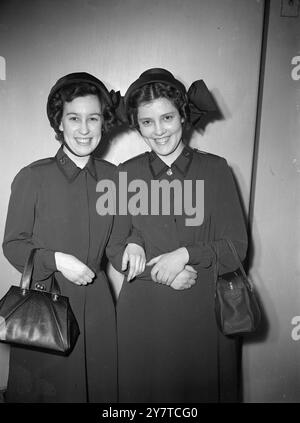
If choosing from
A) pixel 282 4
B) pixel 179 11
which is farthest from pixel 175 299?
pixel 282 4

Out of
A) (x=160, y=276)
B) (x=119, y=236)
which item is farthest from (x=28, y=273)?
(x=160, y=276)

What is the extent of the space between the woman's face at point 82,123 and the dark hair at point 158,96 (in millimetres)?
131

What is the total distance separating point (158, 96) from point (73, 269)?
696 millimetres

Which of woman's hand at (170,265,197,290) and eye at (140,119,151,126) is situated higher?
eye at (140,119,151,126)

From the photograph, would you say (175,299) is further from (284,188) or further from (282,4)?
(282,4)

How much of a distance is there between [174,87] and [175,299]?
781mm

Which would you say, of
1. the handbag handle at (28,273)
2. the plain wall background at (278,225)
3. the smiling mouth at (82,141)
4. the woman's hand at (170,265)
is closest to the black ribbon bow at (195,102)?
the smiling mouth at (82,141)

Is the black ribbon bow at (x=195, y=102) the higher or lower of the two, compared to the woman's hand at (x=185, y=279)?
higher

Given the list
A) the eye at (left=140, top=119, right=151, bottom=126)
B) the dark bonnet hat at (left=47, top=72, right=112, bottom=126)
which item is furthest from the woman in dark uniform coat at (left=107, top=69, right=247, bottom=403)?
the dark bonnet hat at (left=47, top=72, right=112, bottom=126)

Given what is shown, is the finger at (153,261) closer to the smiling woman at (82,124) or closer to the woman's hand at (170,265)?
the woman's hand at (170,265)

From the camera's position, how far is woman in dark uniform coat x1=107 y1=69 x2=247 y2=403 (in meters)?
1.67

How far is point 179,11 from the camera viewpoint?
1.82m

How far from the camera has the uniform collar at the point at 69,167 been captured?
168cm

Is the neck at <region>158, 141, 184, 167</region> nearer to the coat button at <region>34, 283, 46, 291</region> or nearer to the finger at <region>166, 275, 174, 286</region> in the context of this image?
the finger at <region>166, 275, 174, 286</region>
